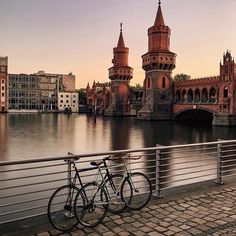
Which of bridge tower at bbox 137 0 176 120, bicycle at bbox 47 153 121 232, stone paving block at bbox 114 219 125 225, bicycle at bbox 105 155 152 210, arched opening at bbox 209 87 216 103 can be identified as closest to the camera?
bicycle at bbox 47 153 121 232

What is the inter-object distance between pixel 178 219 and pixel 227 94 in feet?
175

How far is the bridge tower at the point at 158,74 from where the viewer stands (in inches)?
2761

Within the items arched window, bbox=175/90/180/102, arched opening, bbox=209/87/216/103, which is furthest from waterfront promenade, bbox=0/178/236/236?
arched window, bbox=175/90/180/102

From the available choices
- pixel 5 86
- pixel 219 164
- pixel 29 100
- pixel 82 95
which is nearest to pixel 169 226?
pixel 219 164

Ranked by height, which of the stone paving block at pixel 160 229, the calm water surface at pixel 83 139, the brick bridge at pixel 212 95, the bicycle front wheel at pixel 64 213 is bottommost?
the calm water surface at pixel 83 139

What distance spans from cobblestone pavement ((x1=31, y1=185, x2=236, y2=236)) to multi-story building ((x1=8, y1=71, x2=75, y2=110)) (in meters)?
129

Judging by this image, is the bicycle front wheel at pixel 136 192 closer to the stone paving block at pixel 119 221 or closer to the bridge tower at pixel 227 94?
the stone paving block at pixel 119 221

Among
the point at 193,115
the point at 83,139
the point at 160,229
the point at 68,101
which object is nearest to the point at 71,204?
the point at 160,229

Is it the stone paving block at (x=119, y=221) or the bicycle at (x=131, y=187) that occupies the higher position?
the bicycle at (x=131, y=187)

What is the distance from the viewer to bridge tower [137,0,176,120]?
70.1 meters

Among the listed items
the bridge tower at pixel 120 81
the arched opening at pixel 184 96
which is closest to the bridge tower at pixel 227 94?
the arched opening at pixel 184 96

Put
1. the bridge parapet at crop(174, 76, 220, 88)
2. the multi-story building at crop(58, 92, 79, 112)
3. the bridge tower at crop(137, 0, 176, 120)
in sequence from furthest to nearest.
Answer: the multi-story building at crop(58, 92, 79, 112) < the bridge tower at crop(137, 0, 176, 120) < the bridge parapet at crop(174, 76, 220, 88)

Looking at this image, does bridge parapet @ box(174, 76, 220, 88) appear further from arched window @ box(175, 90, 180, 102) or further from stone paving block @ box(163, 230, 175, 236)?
stone paving block @ box(163, 230, 175, 236)

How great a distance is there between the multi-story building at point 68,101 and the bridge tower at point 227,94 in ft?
296
